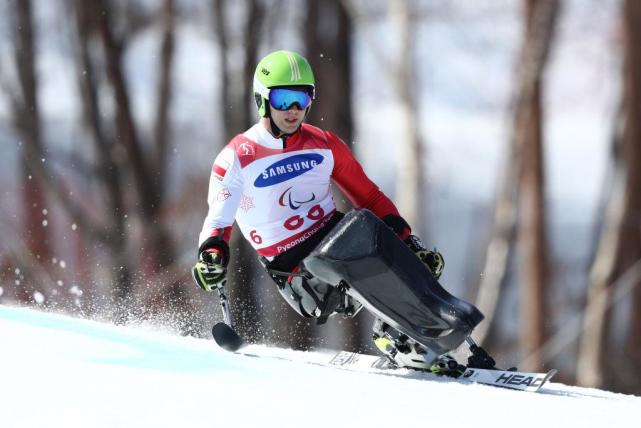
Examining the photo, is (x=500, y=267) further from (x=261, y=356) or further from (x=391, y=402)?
(x=391, y=402)

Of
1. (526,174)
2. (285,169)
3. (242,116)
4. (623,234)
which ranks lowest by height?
(623,234)

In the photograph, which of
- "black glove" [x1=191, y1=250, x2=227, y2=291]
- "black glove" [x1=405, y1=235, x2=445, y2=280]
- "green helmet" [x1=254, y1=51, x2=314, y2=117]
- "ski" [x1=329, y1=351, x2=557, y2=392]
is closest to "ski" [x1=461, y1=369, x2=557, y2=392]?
"ski" [x1=329, y1=351, x2=557, y2=392]

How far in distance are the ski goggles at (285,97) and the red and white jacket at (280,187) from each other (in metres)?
0.15

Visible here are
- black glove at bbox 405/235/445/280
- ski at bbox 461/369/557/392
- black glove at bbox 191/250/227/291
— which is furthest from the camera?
black glove at bbox 405/235/445/280

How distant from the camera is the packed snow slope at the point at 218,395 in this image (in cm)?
310

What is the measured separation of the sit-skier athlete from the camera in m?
5.01

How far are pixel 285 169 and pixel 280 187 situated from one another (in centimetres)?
10

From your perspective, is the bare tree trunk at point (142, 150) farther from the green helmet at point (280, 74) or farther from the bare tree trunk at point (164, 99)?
the green helmet at point (280, 74)

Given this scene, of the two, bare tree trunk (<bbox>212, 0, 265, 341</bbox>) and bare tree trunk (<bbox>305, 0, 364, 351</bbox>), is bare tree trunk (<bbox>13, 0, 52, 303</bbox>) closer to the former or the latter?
bare tree trunk (<bbox>212, 0, 265, 341</bbox>)

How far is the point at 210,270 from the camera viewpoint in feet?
15.9

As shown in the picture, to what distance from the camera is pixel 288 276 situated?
5250 millimetres

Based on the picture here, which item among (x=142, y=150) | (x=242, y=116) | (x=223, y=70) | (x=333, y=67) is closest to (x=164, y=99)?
(x=142, y=150)

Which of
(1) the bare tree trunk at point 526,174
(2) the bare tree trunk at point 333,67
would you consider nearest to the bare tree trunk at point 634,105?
(1) the bare tree trunk at point 526,174

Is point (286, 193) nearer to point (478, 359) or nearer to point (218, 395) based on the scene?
point (478, 359)
